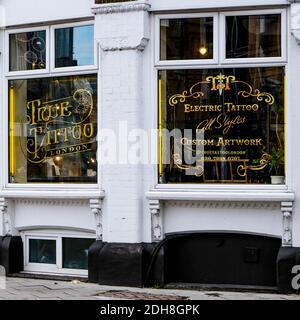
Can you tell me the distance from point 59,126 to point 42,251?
6.88 ft

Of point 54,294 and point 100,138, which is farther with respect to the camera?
point 100,138

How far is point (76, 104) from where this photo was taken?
11750 mm

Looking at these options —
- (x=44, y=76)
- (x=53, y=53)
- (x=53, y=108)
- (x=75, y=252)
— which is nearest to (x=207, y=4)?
(x=53, y=53)

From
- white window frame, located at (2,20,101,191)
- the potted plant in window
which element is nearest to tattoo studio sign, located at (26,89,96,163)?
white window frame, located at (2,20,101,191)

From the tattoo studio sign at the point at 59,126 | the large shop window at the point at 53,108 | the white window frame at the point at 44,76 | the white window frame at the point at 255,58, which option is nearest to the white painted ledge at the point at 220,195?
the white window frame at the point at 44,76

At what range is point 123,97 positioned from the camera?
36.1 feet

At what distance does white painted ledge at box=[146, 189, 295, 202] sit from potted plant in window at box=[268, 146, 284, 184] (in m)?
0.25

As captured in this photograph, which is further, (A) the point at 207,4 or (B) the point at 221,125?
(B) the point at 221,125

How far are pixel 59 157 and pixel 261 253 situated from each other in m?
3.64

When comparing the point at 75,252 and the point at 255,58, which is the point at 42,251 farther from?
the point at 255,58

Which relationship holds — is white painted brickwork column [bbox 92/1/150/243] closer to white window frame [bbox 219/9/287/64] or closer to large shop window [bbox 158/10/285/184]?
large shop window [bbox 158/10/285/184]

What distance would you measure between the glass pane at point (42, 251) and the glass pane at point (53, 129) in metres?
1.03
